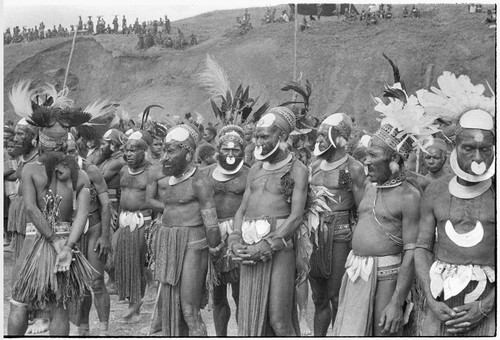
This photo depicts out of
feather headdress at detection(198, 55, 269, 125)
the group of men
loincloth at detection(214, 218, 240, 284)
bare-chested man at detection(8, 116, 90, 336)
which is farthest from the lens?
feather headdress at detection(198, 55, 269, 125)

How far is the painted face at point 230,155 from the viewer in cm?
753

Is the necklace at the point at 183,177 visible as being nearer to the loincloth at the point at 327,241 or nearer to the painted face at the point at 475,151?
the loincloth at the point at 327,241

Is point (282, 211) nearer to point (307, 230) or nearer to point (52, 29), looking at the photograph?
point (307, 230)

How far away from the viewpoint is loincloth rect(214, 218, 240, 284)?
708 centimetres

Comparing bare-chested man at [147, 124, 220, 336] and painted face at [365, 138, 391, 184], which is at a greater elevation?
painted face at [365, 138, 391, 184]

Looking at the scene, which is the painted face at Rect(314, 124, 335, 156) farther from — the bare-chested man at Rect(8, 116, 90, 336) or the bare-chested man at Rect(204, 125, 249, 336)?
the bare-chested man at Rect(8, 116, 90, 336)

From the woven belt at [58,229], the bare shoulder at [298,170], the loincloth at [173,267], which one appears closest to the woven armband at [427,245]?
the bare shoulder at [298,170]

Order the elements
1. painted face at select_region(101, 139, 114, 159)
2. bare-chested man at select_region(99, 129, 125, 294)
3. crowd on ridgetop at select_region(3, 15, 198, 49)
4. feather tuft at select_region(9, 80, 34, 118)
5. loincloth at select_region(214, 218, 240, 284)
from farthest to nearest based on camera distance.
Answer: crowd on ridgetop at select_region(3, 15, 198, 49), painted face at select_region(101, 139, 114, 159), bare-chested man at select_region(99, 129, 125, 294), loincloth at select_region(214, 218, 240, 284), feather tuft at select_region(9, 80, 34, 118)

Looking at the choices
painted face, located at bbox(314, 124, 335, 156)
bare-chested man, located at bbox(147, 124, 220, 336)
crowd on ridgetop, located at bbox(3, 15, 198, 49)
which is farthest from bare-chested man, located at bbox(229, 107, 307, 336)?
crowd on ridgetop, located at bbox(3, 15, 198, 49)

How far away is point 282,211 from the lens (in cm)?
652

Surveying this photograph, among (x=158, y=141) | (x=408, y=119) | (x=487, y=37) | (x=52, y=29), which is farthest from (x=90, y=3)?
(x=408, y=119)

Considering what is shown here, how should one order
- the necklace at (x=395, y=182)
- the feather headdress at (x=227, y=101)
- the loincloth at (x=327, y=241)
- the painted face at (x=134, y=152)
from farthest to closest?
the feather headdress at (x=227, y=101)
the painted face at (x=134, y=152)
the loincloth at (x=327, y=241)
the necklace at (x=395, y=182)

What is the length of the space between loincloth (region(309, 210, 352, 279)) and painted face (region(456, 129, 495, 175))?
2.20 m

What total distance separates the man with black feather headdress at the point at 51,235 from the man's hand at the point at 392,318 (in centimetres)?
239
